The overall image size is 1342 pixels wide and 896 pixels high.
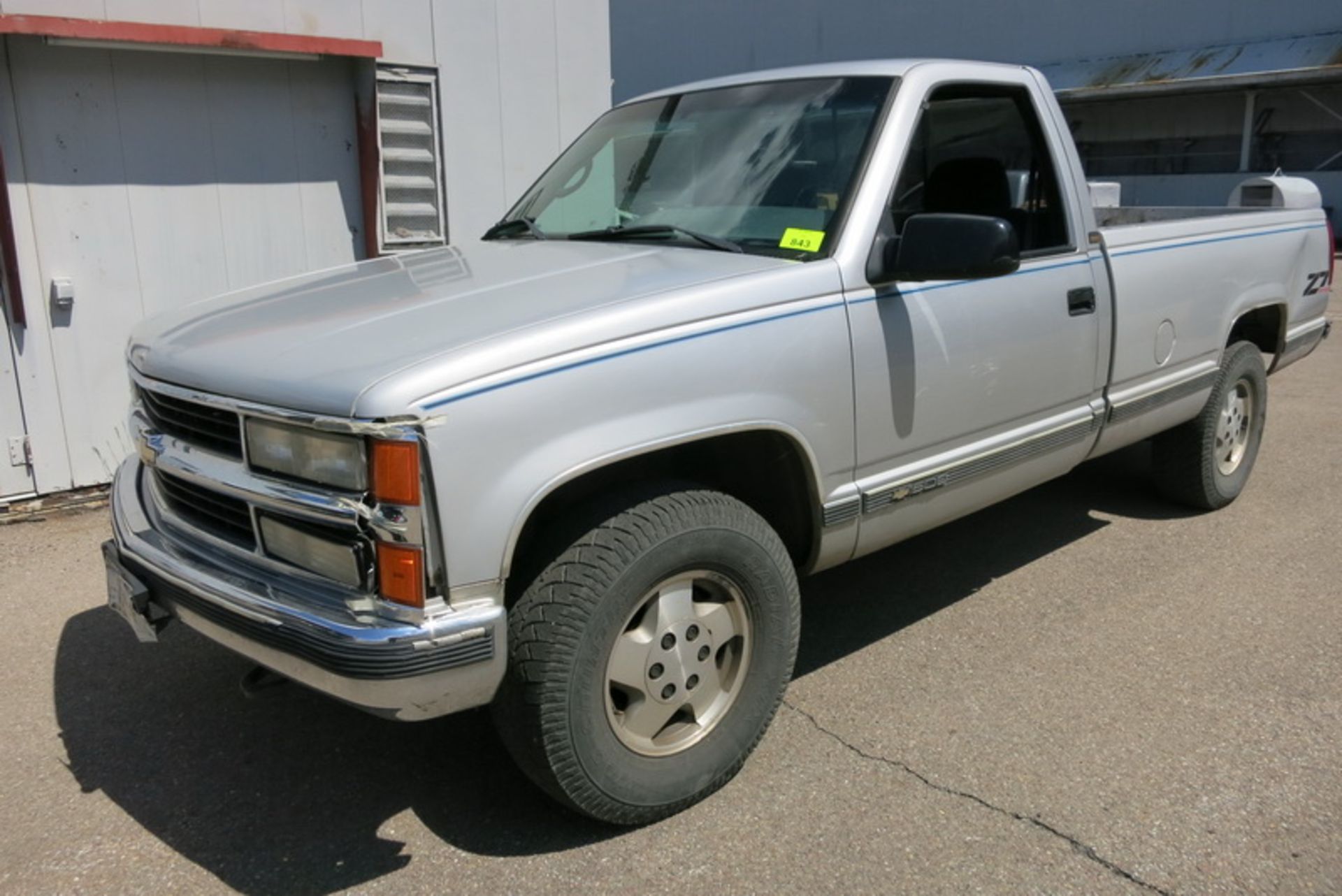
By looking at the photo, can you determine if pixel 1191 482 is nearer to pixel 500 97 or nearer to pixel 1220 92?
pixel 500 97

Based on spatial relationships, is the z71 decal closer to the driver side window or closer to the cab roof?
the driver side window

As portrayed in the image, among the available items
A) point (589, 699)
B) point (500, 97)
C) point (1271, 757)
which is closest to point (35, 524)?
point (500, 97)

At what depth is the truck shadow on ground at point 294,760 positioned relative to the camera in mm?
2961

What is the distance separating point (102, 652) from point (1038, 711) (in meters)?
3.32

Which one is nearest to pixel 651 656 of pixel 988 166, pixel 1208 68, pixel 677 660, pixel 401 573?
pixel 677 660

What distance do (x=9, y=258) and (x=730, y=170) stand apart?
12.0 ft

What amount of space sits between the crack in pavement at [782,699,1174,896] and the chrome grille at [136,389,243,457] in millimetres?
1915

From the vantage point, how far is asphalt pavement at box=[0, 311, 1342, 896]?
2834 mm

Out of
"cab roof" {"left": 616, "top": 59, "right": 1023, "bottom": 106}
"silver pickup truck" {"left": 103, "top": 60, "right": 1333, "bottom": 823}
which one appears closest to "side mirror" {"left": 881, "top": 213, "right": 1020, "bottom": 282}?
"silver pickup truck" {"left": 103, "top": 60, "right": 1333, "bottom": 823}

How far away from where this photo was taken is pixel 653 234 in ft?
11.9

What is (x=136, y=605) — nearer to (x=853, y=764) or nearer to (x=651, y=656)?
(x=651, y=656)

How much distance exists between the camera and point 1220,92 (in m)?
20.8

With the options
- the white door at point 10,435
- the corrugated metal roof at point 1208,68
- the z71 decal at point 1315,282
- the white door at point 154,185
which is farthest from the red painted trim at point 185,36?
the corrugated metal roof at point 1208,68

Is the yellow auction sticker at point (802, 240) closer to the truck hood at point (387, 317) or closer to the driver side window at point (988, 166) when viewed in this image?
the truck hood at point (387, 317)
